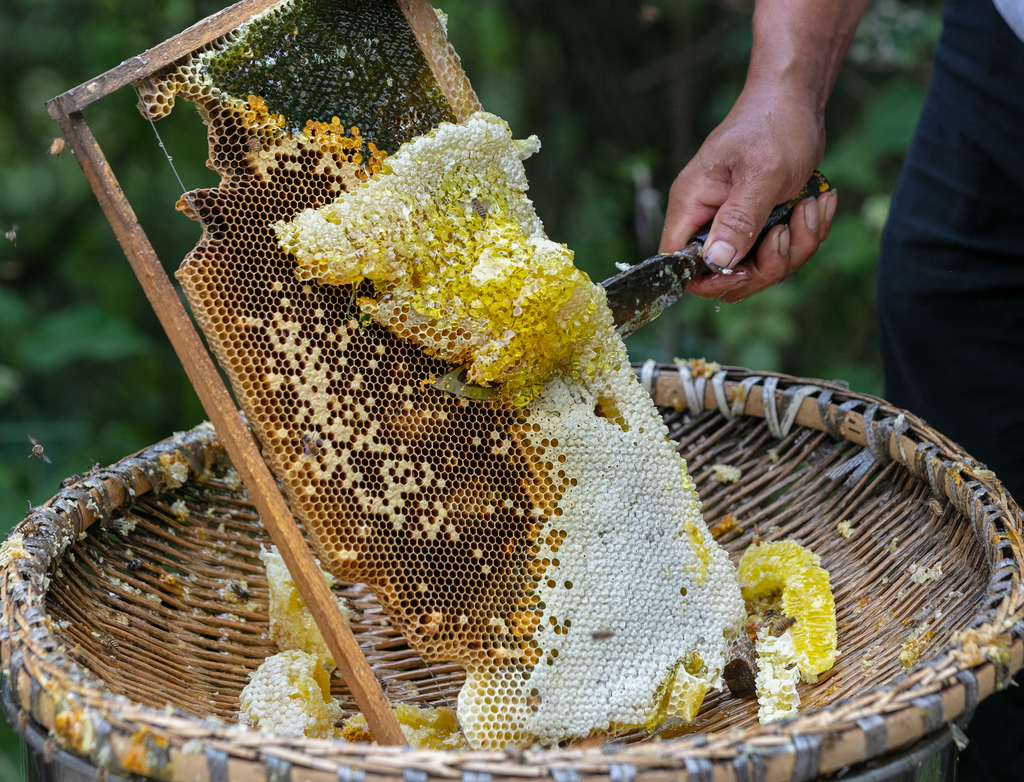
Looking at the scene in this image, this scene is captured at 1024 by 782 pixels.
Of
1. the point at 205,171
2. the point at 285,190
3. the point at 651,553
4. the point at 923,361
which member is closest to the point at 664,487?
the point at 651,553

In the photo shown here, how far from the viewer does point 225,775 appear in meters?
0.83

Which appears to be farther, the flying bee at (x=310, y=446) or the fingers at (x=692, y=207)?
the fingers at (x=692, y=207)

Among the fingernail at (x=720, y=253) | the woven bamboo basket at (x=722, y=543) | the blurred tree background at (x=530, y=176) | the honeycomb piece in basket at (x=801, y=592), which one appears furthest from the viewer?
the blurred tree background at (x=530, y=176)

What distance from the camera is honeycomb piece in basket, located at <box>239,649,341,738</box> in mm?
1267

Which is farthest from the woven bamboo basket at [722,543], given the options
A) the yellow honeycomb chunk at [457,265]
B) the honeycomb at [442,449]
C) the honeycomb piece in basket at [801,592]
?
the yellow honeycomb chunk at [457,265]

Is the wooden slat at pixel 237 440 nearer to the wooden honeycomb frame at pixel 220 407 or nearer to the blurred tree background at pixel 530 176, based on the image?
the wooden honeycomb frame at pixel 220 407

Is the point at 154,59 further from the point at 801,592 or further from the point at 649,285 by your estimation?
the point at 801,592

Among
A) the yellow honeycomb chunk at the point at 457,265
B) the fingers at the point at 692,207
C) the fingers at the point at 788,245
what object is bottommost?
the fingers at the point at 788,245

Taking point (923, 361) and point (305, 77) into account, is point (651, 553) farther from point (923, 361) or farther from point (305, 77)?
point (923, 361)

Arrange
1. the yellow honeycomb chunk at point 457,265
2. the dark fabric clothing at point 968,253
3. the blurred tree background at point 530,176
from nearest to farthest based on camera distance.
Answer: the yellow honeycomb chunk at point 457,265 → the dark fabric clothing at point 968,253 → the blurred tree background at point 530,176

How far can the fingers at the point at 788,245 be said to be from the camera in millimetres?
1686

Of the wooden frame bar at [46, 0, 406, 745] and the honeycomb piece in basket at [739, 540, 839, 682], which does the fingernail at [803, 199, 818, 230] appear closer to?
the honeycomb piece in basket at [739, 540, 839, 682]

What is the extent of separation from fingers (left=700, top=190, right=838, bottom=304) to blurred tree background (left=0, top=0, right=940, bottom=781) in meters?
1.18

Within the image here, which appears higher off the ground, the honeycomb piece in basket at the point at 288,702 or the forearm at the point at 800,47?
the forearm at the point at 800,47
